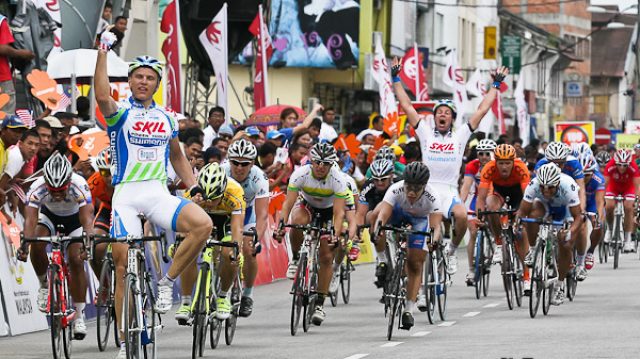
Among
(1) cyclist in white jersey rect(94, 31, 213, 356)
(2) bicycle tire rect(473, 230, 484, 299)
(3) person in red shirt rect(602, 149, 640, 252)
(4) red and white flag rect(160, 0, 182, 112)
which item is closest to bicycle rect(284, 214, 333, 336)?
Result: (2) bicycle tire rect(473, 230, 484, 299)

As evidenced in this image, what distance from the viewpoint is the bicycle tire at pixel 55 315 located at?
13.8 meters

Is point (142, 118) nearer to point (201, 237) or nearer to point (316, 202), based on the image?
point (201, 237)

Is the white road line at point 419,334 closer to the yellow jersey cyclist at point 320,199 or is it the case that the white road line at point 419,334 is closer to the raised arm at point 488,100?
the yellow jersey cyclist at point 320,199

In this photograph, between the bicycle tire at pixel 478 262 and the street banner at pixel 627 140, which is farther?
the street banner at pixel 627 140

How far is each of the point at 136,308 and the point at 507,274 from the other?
774cm

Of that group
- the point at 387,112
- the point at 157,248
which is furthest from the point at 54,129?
the point at 387,112

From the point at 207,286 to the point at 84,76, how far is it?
8183 millimetres

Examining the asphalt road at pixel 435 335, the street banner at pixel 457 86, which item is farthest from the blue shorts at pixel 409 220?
the street banner at pixel 457 86

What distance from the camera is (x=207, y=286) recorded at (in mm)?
13859

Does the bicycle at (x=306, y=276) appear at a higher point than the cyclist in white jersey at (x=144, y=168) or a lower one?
lower

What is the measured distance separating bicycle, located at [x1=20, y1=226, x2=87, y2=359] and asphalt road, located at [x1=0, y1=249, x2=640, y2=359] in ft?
1.13

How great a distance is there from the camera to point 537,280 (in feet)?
58.0

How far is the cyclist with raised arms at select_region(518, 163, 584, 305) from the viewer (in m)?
18.0

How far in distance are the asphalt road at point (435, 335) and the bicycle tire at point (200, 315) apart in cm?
44
